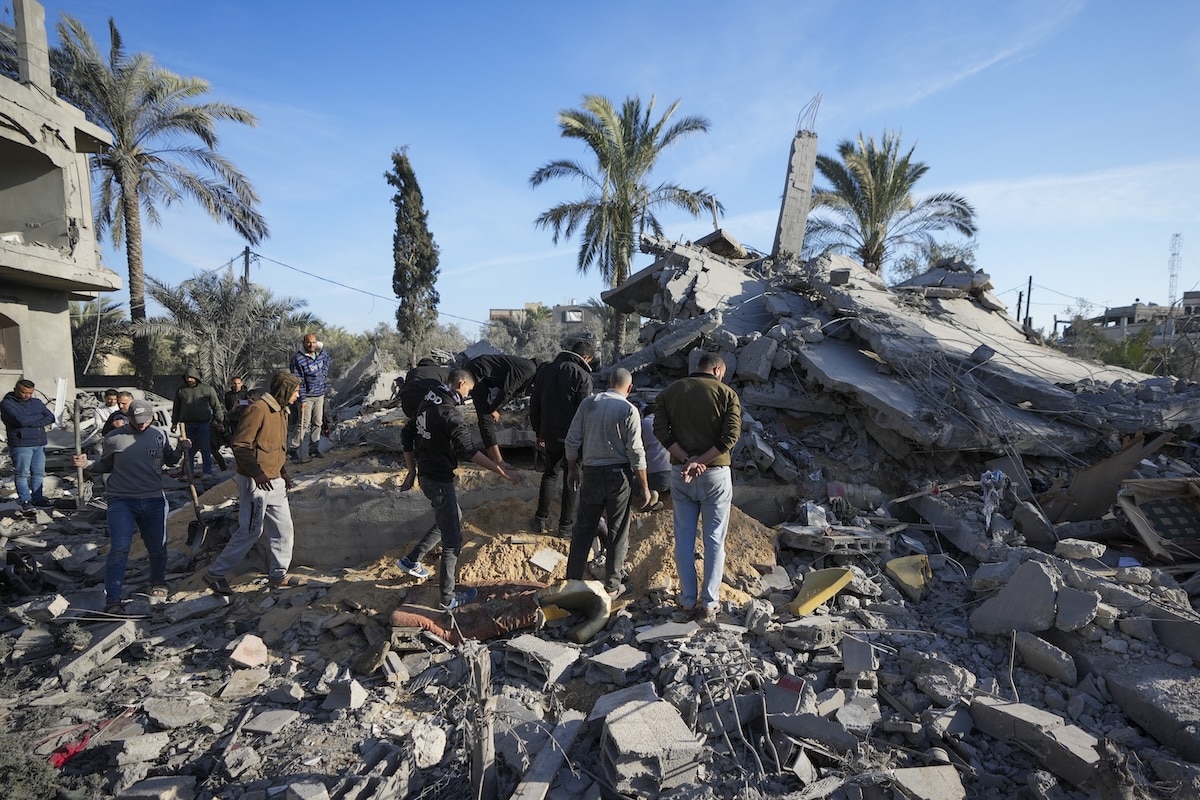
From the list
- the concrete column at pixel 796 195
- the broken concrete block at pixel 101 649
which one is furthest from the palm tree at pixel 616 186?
the broken concrete block at pixel 101 649

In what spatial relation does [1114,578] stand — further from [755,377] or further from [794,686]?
[755,377]

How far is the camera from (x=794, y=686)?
11.8 ft

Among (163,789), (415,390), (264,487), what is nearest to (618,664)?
(163,789)

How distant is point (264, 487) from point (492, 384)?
7.03 ft

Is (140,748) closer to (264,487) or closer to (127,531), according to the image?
(264,487)

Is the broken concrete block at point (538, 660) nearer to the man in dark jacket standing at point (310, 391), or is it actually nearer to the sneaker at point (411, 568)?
the sneaker at point (411, 568)

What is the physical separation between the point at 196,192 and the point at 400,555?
15.7 metres

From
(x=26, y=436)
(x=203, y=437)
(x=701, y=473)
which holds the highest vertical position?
(x=701, y=473)

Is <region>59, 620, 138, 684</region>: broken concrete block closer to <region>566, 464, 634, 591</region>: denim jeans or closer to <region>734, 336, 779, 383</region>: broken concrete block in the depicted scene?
<region>566, 464, 634, 591</region>: denim jeans

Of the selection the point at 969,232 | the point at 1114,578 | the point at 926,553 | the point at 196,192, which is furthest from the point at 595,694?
the point at 196,192

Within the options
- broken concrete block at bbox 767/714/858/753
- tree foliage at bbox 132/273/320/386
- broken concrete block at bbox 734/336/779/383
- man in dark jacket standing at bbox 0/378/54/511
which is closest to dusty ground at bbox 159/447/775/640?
broken concrete block at bbox 767/714/858/753

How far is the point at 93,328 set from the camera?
22.2 meters

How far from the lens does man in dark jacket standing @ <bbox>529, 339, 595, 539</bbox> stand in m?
5.43

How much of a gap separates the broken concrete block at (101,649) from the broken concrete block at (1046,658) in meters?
6.43
